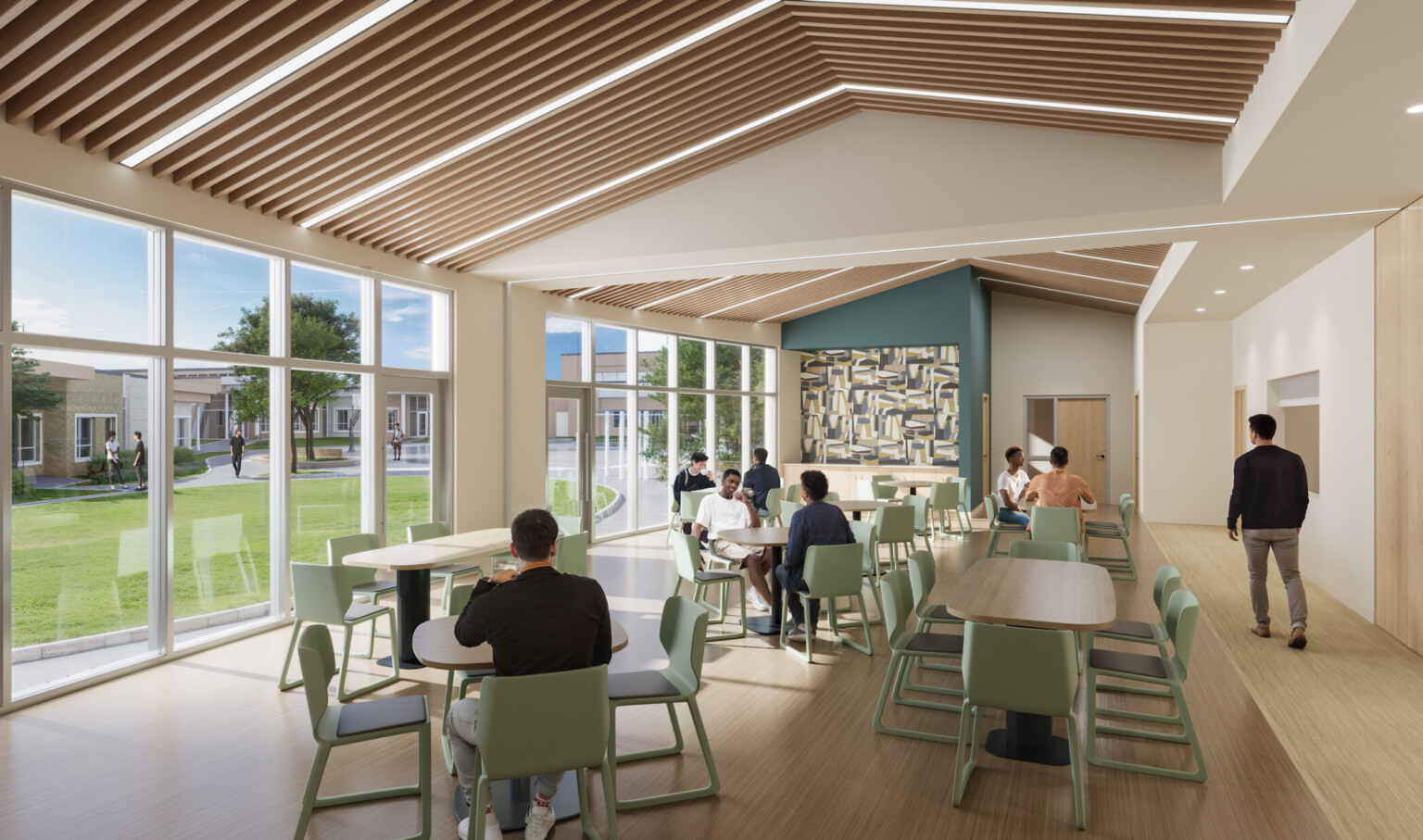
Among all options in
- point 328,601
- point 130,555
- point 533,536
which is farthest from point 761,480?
point 533,536

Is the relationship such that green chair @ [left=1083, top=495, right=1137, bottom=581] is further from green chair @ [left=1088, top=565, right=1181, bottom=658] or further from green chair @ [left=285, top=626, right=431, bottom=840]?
green chair @ [left=285, top=626, right=431, bottom=840]

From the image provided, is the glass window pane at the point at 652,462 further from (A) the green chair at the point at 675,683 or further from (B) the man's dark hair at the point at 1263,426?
(A) the green chair at the point at 675,683

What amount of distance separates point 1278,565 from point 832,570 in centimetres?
334

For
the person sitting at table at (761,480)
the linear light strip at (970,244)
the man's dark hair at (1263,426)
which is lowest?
the person sitting at table at (761,480)

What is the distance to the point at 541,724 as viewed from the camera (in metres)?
2.67

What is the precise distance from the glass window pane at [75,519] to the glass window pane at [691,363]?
26.3 feet

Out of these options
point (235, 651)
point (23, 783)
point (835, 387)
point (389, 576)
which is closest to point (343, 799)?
point (23, 783)

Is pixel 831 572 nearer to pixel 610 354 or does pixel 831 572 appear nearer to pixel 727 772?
pixel 727 772

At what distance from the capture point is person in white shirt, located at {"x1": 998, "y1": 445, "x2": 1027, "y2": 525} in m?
8.95

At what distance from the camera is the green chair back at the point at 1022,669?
3.19 metres

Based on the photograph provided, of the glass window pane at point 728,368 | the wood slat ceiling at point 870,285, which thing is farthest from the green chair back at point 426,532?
the glass window pane at point 728,368

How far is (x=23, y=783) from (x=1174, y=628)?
208 inches

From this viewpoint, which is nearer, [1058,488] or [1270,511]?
[1270,511]

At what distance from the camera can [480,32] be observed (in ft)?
14.8
